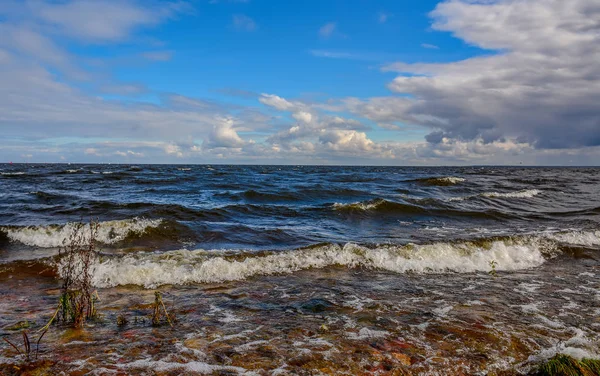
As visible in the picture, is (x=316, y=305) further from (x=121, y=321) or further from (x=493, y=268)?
(x=493, y=268)

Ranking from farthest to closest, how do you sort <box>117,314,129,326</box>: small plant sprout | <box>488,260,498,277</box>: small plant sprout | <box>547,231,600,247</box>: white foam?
1. <box>547,231,600,247</box>: white foam
2. <box>488,260,498,277</box>: small plant sprout
3. <box>117,314,129,326</box>: small plant sprout

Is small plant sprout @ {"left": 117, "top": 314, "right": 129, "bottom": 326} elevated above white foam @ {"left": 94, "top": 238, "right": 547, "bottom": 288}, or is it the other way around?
small plant sprout @ {"left": 117, "top": 314, "right": 129, "bottom": 326}

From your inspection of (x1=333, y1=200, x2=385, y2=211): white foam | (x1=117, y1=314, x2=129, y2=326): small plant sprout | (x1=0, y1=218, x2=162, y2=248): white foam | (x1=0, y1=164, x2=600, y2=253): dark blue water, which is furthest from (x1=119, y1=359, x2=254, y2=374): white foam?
(x1=333, y1=200, x2=385, y2=211): white foam

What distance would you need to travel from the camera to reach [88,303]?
19.1 ft

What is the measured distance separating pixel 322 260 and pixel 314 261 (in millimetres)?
260

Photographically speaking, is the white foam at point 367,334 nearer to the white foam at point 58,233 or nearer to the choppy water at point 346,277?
the choppy water at point 346,277

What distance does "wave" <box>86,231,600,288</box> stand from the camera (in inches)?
A: 341

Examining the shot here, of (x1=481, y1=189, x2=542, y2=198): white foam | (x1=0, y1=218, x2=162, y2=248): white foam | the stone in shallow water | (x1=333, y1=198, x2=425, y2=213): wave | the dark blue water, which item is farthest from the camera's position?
(x1=481, y1=189, x2=542, y2=198): white foam

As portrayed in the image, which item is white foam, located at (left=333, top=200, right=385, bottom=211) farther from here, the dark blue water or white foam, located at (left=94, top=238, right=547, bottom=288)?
white foam, located at (left=94, top=238, right=547, bottom=288)

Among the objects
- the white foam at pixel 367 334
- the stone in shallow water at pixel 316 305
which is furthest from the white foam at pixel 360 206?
the white foam at pixel 367 334

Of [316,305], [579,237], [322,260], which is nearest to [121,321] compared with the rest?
[316,305]

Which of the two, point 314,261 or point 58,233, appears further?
point 58,233

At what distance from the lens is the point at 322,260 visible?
10422 mm

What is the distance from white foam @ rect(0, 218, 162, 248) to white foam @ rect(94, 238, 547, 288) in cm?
358
